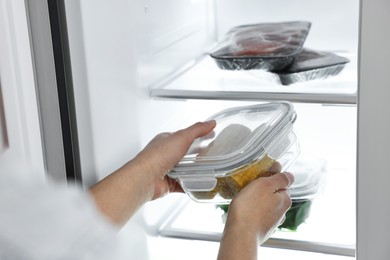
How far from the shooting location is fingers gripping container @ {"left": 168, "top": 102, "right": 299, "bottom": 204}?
1.11 meters

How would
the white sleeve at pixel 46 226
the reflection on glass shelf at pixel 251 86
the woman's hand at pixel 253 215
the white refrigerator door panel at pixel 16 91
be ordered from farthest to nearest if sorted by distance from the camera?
1. the reflection on glass shelf at pixel 251 86
2. the white refrigerator door panel at pixel 16 91
3. the woman's hand at pixel 253 215
4. the white sleeve at pixel 46 226

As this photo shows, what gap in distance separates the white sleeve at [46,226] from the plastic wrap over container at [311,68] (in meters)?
0.94

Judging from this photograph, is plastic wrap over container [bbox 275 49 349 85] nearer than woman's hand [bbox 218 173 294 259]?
No

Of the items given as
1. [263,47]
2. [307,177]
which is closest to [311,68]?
[263,47]

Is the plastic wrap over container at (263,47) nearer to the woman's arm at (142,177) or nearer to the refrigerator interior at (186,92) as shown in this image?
the refrigerator interior at (186,92)

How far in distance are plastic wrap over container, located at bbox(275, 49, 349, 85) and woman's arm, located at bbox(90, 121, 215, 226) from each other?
0.26 m

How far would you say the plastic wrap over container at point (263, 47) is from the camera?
1332 millimetres

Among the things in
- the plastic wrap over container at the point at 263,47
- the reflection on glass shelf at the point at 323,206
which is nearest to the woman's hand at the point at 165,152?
the plastic wrap over container at the point at 263,47

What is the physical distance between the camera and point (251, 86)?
4.63ft

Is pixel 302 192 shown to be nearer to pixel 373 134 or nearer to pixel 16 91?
pixel 373 134

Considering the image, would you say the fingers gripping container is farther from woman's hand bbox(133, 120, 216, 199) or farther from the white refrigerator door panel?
the white refrigerator door panel

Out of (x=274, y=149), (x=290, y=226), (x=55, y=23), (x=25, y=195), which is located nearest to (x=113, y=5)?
(x=55, y=23)

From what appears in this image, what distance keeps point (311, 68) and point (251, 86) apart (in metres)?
0.15

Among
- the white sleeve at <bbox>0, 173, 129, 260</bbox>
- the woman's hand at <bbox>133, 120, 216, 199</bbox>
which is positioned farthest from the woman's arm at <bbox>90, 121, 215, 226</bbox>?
the white sleeve at <bbox>0, 173, 129, 260</bbox>
